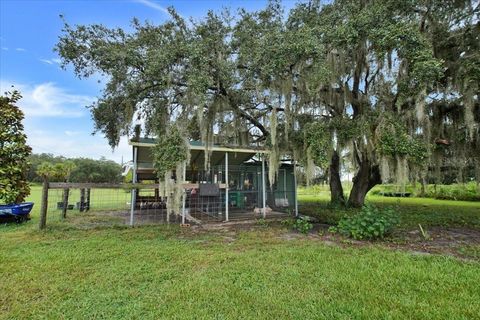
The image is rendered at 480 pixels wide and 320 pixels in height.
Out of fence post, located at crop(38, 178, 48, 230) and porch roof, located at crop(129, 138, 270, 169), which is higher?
porch roof, located at crop(129, 138, 270, 169)

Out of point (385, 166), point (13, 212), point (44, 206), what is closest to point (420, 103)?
point (385, 166)

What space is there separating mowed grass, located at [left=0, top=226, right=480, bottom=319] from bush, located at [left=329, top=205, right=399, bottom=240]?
588mm

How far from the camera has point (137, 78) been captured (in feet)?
22.7

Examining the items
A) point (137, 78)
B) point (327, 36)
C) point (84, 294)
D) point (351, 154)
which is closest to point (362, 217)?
point (351, 154)

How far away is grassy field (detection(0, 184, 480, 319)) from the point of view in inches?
96.8

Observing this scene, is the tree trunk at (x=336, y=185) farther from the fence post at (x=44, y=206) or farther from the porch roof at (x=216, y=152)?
the fence post at (x=44, y=206)

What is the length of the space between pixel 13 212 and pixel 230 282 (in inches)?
296

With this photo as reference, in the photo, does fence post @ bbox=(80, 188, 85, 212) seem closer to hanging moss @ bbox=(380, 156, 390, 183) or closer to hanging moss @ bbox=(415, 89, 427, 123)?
hanging moss @ bbox=(380, 156, 390, 183)

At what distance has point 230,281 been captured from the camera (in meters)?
3.16

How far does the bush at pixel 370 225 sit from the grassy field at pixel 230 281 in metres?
0.34

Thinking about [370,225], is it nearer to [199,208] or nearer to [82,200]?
[199,208]

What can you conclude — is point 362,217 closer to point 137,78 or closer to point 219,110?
point 219,110

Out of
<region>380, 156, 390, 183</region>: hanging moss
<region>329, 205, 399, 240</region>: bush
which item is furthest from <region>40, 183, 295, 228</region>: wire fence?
<region>380, 156, 390, 183</region>: hanging moss

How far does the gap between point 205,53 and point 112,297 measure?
208 inches
